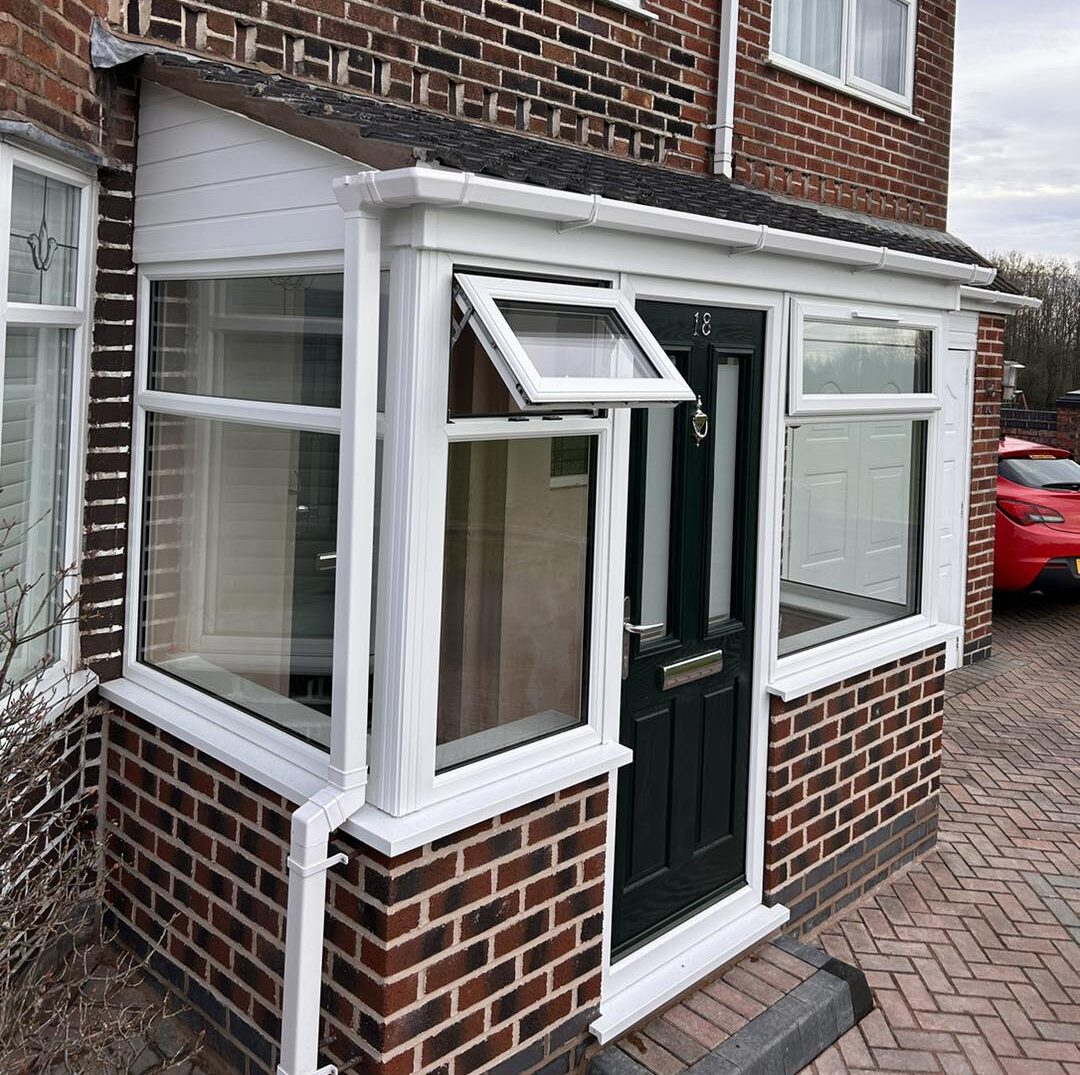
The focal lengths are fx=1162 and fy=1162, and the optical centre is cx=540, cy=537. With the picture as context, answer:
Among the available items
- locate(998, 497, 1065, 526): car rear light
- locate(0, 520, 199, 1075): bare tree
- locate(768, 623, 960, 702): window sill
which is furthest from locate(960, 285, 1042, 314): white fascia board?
locate(0, 520, 199, 1075): bare tree

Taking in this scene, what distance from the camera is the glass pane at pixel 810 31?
22.4 ft

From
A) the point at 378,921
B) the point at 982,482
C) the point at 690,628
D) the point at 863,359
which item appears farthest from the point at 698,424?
the point at 982,482

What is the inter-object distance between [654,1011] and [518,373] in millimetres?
→ 2399

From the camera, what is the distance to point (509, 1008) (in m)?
3.53

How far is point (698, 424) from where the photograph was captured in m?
4.21

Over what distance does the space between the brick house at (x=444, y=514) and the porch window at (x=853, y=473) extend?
21 millimetres

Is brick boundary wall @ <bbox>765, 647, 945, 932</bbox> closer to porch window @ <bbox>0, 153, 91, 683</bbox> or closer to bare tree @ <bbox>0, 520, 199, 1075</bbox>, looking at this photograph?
bare tree @ <bbox>0, 520, 199, 1075</bbox>

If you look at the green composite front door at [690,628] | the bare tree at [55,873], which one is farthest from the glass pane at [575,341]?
the bare tree at [55,873]

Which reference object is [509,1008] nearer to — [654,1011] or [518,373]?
[654,1011]

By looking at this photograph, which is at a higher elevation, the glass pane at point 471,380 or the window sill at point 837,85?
the window sill at point 837,85

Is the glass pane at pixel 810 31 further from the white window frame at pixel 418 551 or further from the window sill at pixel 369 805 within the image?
the window sill at pixel 369 805

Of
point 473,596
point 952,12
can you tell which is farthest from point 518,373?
point 952,12

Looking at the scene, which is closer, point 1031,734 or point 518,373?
point 518,373

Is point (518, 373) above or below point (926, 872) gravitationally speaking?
above
